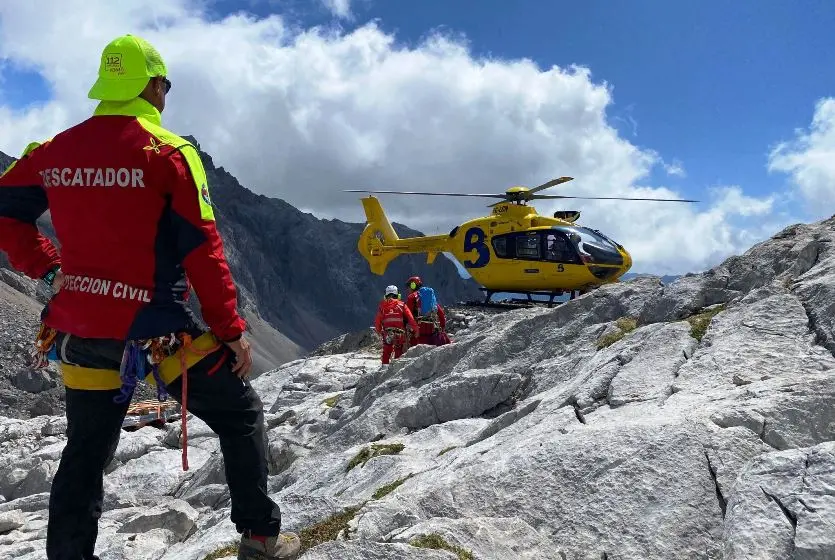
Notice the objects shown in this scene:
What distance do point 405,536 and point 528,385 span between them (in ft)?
16.8

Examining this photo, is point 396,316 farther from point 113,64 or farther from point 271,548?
point 113,64

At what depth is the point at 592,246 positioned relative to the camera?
25.4 metres

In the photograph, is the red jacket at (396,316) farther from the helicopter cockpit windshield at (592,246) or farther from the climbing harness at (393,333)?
the helicopter cockpit windshield at (592,246)

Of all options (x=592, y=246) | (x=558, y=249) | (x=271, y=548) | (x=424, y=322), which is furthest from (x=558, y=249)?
(x=271, y=548)

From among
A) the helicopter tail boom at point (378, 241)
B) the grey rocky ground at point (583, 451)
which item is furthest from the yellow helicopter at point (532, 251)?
the grey rocky ground at point (583, 451)

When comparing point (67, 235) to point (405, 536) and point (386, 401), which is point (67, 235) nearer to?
point (405, 536)

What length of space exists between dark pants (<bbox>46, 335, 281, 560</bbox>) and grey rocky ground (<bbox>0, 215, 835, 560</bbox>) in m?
0.58

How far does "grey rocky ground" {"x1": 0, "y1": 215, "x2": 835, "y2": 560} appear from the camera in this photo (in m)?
3.98

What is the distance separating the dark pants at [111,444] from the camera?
3982 millimetres

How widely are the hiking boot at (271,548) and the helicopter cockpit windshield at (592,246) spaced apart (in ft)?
73.4

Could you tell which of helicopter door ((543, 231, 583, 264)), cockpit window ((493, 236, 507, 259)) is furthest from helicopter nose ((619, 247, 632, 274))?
cockpit window ((493, 236, 507, 259))

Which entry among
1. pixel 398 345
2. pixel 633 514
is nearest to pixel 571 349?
pixel 633 514

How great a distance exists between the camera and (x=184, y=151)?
156 inches

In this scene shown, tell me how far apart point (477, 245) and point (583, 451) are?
22.6m
